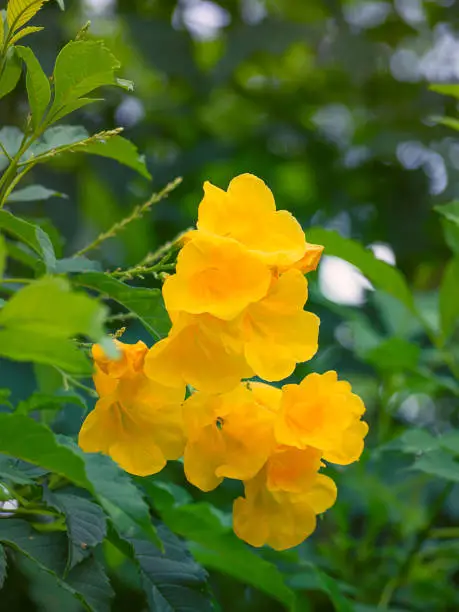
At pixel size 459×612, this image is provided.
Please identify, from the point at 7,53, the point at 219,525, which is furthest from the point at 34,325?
the point at 219,525

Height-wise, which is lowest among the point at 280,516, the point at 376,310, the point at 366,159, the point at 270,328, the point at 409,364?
the point at 376,310

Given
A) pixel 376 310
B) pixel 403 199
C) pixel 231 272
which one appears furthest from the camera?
pixel 403 199

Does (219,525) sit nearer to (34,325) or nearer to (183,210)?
(34,325)

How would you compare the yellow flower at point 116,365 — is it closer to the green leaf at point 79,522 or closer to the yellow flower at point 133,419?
the yellow flower at point 133,419

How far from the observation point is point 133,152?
917 mm

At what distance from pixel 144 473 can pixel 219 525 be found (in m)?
0.32

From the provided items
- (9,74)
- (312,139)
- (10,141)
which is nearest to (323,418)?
(9,74)

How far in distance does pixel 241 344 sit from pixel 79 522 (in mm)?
241

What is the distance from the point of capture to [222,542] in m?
1.00

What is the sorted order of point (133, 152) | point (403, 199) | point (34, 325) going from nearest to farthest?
point (34, 325), point (133, 152), point (403, 199)

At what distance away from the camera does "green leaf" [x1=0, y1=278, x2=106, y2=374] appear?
1.66 ft

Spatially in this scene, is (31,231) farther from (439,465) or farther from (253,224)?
(439,465)

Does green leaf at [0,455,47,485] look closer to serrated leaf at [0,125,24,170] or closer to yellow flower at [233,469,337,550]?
yellow flower at [233,469,337,550]

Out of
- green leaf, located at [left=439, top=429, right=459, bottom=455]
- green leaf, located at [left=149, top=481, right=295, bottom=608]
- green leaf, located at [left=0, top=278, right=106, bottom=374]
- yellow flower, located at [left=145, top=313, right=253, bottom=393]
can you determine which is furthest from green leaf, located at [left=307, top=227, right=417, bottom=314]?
green leaf, located at [left=0, top=278, right=106, bottom=374]
